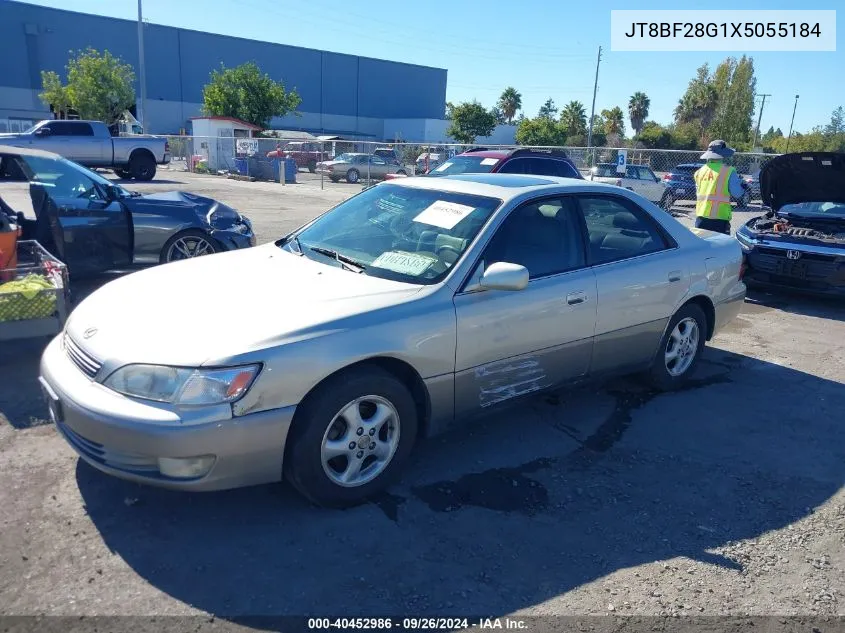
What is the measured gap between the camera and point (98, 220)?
6641 millimetres

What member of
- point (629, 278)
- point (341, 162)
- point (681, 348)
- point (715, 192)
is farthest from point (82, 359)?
point (341, 162)

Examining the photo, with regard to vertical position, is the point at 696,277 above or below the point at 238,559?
above

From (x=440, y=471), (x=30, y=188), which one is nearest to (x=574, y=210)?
(x=440, y=471)

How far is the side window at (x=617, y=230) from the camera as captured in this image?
451 centimetres

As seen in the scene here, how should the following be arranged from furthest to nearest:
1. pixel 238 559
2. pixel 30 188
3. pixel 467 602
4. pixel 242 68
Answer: pixel 242 68, pixel 30 188, pixel 238 559, pixel 467 602

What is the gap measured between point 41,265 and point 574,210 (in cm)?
455

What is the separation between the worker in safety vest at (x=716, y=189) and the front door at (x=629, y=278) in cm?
408

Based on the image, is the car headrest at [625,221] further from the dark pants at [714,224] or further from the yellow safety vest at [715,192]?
the dark pants at [714,224]

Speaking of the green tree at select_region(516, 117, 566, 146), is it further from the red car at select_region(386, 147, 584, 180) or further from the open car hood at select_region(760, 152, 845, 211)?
the open car hood at select_region(760, 152, 845, 211)

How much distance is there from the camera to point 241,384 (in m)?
2.91

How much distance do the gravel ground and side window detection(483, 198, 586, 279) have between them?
110 cm

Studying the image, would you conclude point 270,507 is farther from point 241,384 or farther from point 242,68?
point 242,68

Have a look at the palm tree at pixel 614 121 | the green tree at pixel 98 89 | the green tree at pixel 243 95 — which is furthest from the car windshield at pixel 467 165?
the palm tree at pixel 614 121

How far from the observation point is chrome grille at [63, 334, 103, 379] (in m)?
3.13
